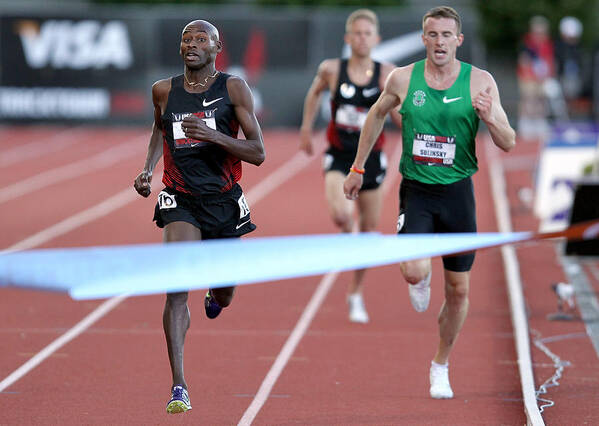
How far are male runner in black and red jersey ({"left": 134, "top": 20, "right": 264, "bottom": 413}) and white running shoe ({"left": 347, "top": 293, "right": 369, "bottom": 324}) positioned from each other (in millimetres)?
2770

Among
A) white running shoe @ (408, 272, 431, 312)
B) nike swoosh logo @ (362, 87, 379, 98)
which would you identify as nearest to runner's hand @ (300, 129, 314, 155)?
nike swoosh logo @ (362, 87, 379, 98)

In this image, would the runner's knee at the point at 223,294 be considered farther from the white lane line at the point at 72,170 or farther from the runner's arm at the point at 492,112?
the white lane line at the point at 72,170

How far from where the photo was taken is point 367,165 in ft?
28.3

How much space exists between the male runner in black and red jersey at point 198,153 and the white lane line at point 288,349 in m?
0.73

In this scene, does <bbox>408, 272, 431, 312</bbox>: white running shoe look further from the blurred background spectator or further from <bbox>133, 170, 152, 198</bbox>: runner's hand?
the blurred background spectator

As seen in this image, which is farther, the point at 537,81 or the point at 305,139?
the point at 537,81

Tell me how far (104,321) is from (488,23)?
27009 mm

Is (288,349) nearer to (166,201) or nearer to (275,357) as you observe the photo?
(275,357)

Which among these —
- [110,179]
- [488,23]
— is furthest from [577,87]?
[110,179]

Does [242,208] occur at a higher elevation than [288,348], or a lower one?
higher

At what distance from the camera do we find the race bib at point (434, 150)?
619 cm

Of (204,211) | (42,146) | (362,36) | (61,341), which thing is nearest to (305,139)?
(362,36)

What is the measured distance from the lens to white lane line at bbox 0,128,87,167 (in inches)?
812

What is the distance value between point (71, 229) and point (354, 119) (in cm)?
582
